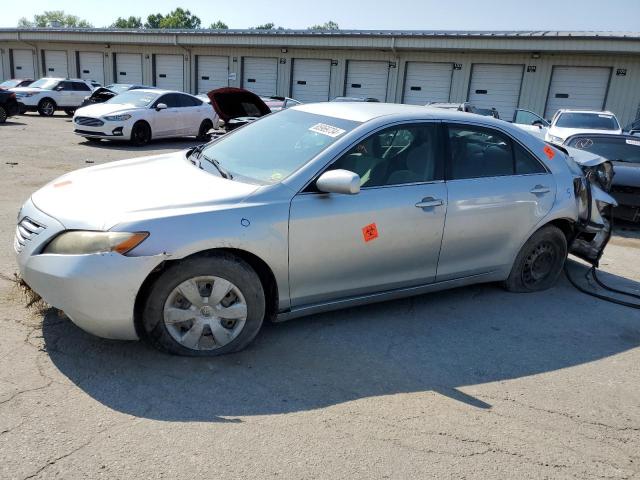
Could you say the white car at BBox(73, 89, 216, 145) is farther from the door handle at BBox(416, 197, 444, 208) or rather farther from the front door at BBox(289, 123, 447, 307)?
the door handle at BBox(416, 197, 444, 208)

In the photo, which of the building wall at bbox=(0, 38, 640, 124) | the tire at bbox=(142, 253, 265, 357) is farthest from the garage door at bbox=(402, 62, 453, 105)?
the tire at bbox=(142, 253, 265, 357)

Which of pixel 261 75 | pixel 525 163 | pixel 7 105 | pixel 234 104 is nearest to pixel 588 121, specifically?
pixel 234 104

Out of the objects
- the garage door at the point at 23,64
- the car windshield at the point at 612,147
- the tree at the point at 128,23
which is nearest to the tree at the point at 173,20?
the tree at the point at 128,23

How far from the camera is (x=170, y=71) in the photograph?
33.2m

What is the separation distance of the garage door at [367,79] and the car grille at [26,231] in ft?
81.9

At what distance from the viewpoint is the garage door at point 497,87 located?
2433 cm

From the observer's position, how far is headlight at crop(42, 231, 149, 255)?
3.10 meters

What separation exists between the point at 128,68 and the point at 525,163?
34769mm

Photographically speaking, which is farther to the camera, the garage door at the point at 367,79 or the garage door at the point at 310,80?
the garage door at the point at 310,80

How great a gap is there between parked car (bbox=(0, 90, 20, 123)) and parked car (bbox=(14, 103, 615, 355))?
16.8 meters

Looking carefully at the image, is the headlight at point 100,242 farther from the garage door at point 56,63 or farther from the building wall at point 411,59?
the garage door at point 56,63

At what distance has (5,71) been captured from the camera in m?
39.9

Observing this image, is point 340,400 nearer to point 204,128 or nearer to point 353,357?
point 353,357

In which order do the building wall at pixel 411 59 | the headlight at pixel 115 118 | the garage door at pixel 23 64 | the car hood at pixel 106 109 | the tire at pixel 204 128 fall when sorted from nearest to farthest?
the headlight at pixel 115 118, the car hood at pixel 106 109, the tire at pixel 204 128, the building wall at pixel 411 59, the garage door at pixel 23 64
